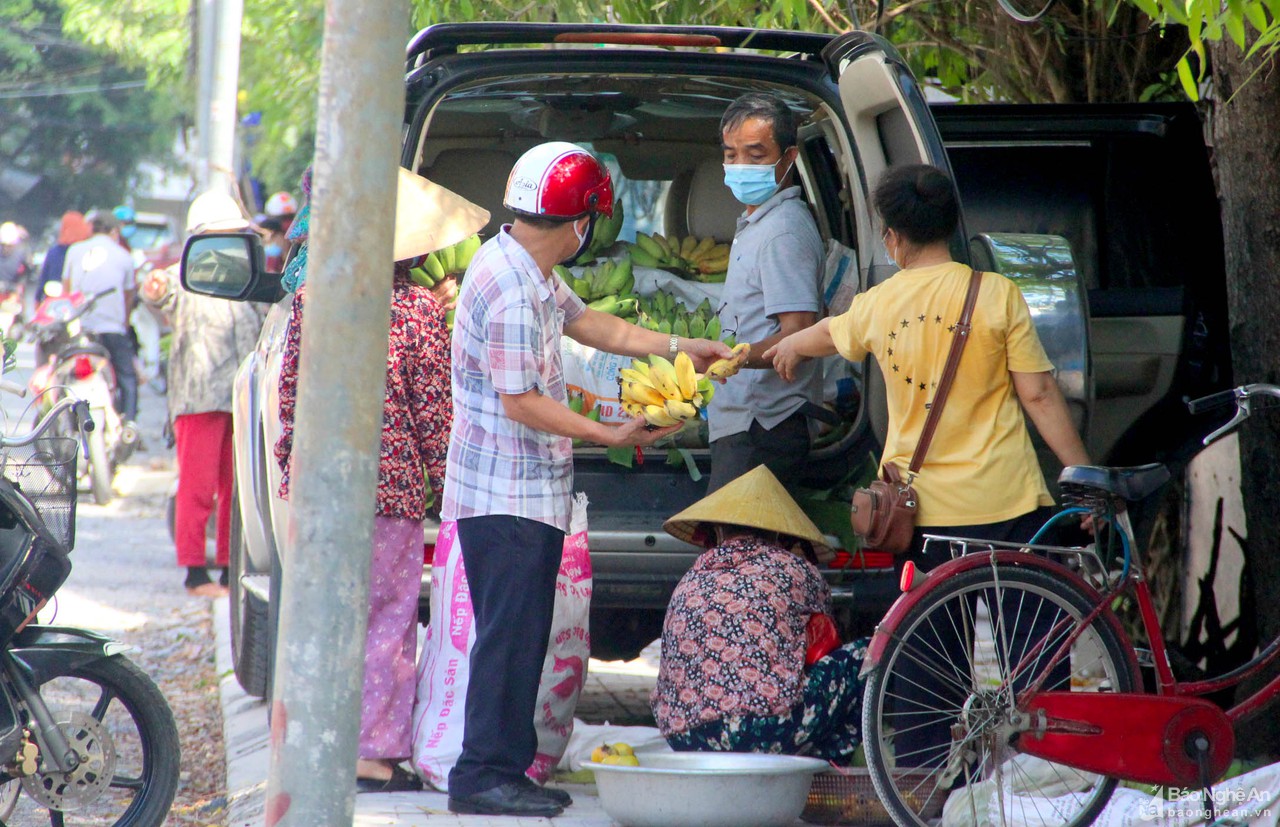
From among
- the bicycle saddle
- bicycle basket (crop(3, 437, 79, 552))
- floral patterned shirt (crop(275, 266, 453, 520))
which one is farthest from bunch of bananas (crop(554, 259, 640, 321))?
the bicycle saddle

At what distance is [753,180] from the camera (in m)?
4.63

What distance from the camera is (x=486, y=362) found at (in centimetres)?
409

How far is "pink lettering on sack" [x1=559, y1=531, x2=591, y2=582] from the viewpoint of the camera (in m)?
4.50

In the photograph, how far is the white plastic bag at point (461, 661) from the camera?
14.7ft

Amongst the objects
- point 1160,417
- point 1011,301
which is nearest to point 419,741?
point 1011,301

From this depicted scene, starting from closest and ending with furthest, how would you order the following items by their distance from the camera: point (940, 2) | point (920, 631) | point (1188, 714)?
point (1188, 714) → point (920, 631) → point (940, 2)

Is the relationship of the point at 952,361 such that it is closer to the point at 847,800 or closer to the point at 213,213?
the point at 847,800

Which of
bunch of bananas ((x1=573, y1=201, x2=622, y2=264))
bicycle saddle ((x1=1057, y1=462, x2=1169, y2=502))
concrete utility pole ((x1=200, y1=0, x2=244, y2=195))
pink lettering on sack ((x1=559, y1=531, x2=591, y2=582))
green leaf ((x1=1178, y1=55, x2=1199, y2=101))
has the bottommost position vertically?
pink lettering on sack ((x1=559, y1=531, x2=591, y2=582))

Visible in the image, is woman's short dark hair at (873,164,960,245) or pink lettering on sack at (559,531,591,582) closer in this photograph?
woman's short dark hair at (873,164,960,245)

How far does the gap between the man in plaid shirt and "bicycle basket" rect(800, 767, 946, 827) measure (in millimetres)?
726

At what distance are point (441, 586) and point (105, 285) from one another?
927 centimetres

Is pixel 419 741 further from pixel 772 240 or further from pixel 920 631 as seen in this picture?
pixel 772 240

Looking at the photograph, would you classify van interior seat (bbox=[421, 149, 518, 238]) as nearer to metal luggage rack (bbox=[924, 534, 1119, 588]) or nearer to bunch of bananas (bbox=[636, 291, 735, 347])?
bunch of bananas (bbox=[636, 291, 735, 347])

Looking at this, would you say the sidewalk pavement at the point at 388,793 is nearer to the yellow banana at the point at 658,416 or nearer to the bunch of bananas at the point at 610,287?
the yellow banana at the point at 658,416
